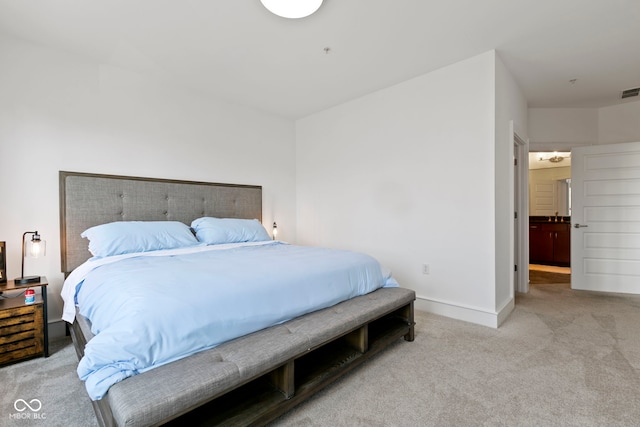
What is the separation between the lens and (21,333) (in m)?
2.12

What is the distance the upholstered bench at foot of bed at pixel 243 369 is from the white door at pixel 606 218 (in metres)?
3.62

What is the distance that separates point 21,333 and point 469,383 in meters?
3.09

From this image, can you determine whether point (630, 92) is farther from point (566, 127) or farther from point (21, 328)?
point (21, 328)

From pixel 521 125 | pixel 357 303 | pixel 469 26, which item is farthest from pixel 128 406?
pixel 521 125

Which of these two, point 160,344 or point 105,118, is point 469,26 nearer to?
point 160,344

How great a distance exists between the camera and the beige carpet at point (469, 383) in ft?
5.15

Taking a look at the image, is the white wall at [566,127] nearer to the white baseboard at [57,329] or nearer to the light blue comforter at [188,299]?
the light blue comforter at [188,299]

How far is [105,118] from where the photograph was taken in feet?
9.66

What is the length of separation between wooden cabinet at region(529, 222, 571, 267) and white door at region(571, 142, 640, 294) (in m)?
1.79

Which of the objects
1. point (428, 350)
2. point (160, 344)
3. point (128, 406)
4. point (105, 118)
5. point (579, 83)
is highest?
point (579, 83)

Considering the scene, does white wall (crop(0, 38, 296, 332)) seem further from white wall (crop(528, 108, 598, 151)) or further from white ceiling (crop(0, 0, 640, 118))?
white wall (crop(528, 108, 598, 151))

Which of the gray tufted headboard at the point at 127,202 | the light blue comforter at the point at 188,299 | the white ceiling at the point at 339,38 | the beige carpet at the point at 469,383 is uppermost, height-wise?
the white ceiling at the point at 339,38

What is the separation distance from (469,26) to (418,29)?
1.31 feet

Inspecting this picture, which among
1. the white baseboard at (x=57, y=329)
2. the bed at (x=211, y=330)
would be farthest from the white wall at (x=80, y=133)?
the bed at (x=211, y=330)
